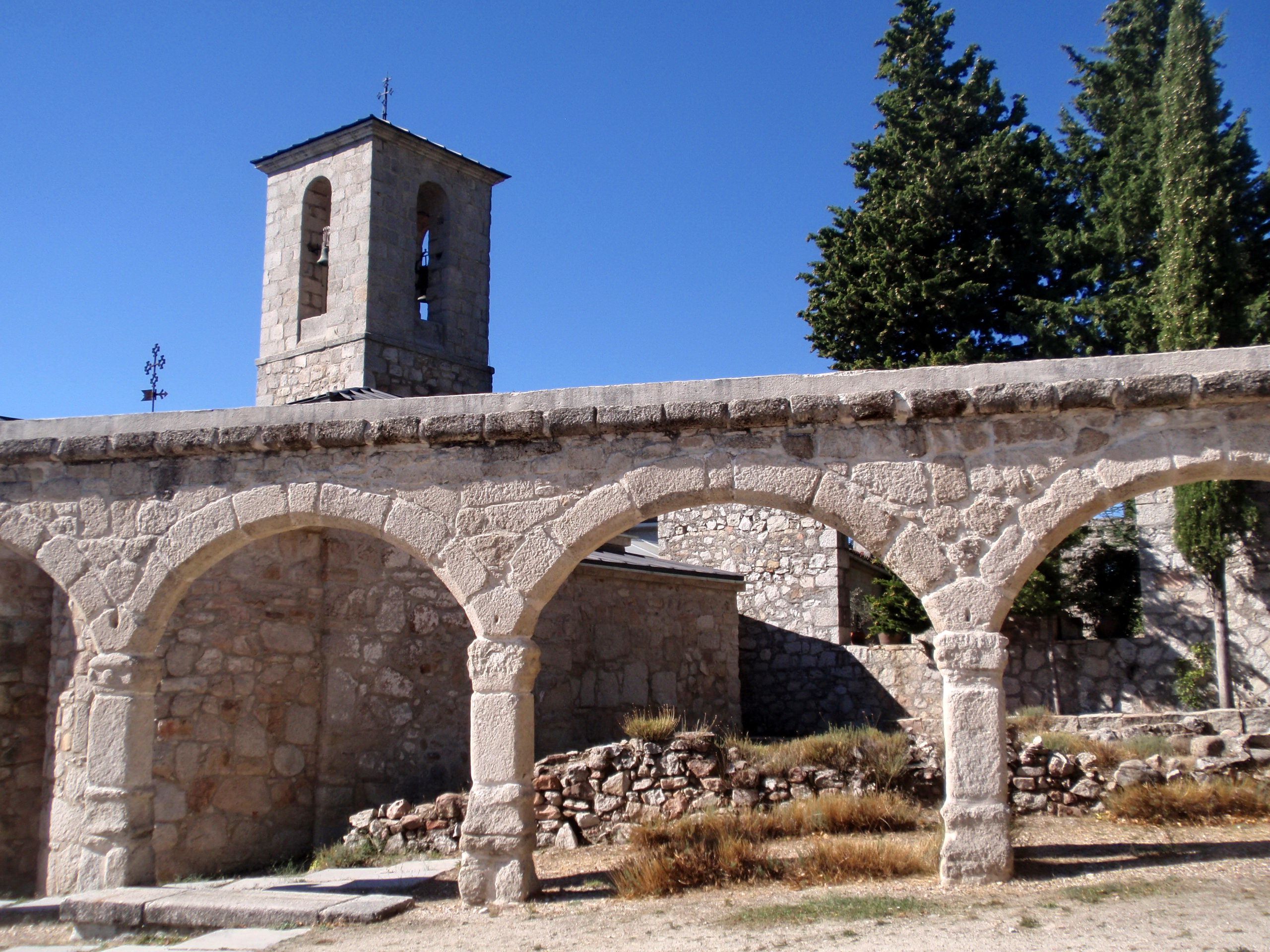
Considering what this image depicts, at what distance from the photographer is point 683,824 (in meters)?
6.84

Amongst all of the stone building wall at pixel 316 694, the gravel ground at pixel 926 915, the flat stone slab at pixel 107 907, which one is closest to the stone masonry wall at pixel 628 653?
the stone building wall at pixel 316 694

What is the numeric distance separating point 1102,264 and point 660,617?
25.1 ft

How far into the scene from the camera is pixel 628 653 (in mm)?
10195

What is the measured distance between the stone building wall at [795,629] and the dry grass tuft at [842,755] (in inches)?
170

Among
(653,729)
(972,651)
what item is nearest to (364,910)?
(653,729)

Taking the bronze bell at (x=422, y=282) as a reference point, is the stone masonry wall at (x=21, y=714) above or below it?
below

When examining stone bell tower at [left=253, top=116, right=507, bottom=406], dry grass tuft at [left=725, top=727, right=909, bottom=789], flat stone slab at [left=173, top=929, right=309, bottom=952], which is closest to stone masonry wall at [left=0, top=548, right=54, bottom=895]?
flat stone slab at [left=173, top=929, right=309, bottom=952]

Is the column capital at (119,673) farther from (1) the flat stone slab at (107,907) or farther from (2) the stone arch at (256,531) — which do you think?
(1) the flat stone slab at (107,907)

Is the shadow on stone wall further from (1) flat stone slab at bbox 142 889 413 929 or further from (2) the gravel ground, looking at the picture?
(1) flat stone slab at bbox 142 889 413 929

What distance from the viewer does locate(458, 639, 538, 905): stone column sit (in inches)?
238

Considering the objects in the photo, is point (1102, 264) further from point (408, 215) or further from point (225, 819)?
point (225, 819)

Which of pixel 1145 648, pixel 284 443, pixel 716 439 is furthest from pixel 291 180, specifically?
pixel 1145 648

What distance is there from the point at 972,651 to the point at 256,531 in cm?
416

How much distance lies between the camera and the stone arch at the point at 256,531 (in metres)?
6.37
